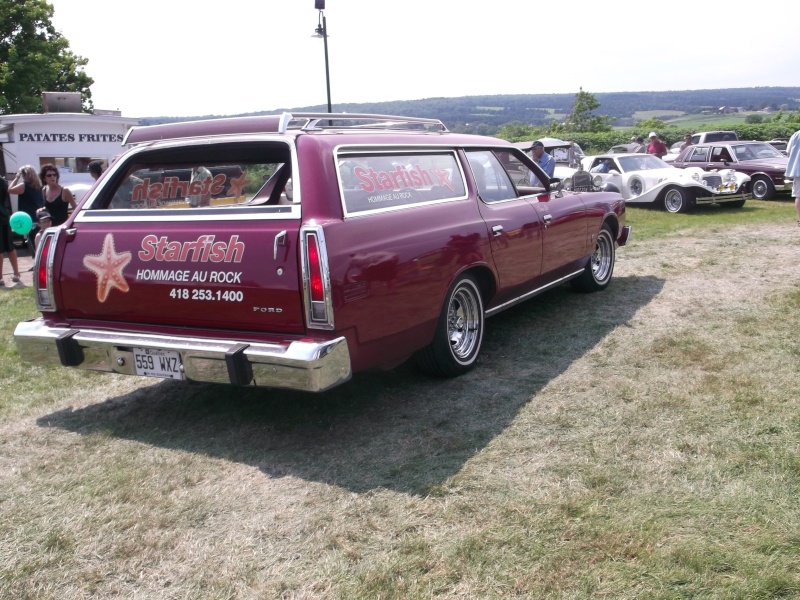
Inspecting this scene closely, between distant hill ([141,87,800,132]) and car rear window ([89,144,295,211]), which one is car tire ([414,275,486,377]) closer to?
car rear window ([89,144,295,211])

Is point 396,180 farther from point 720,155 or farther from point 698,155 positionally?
point 698,155

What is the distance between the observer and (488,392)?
16.0ft

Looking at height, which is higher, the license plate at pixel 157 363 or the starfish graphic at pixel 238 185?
the starfish graphic at pixel 238 185

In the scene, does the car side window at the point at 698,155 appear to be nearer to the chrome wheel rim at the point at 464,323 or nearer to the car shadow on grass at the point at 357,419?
the car shadow on grass at the point at 357,419

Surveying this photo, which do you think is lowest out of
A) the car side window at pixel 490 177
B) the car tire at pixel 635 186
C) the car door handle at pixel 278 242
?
the car tire at pixel 635 186

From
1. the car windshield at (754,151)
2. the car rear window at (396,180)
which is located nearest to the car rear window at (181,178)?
the car rear window at (396,180)

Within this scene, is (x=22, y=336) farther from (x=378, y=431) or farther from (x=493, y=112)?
(x=493, y=112)

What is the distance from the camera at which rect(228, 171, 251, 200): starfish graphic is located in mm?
4906

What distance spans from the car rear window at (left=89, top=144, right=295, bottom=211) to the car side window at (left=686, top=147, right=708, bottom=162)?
14.8 meters

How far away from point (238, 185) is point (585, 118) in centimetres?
5722

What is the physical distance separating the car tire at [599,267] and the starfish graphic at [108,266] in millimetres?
4531

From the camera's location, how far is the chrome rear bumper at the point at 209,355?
378 cm

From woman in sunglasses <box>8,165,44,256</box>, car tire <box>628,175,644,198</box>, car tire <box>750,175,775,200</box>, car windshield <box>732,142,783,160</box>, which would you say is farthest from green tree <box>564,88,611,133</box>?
woman in sunglasses <box>8,165,44,256</box>

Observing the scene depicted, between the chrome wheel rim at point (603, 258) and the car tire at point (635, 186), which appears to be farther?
the car tire at point (635, 186)
